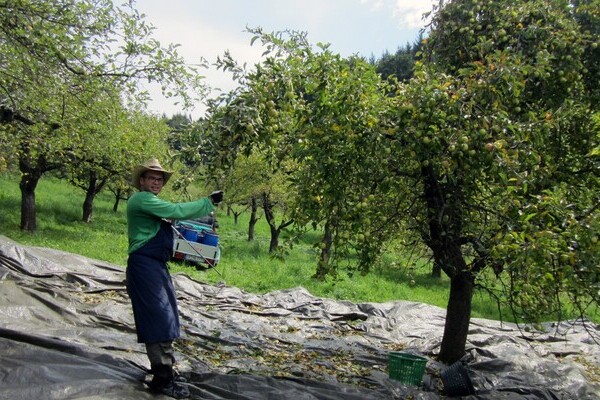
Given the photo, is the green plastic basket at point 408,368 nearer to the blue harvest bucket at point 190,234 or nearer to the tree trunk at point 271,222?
the blue harvest bucket at point 190,234

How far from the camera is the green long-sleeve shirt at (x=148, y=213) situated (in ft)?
14.1

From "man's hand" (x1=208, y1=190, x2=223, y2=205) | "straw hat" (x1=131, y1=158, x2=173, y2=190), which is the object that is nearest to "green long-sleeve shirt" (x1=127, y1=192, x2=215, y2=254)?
"man's hand" (x1=208, y1=190, x2=223, y2=205)

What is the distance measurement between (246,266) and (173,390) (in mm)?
12884

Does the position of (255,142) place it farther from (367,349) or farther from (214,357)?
(367,349)

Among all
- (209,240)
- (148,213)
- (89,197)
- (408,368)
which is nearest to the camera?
(148,213)

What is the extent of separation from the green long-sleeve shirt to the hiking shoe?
1173 mm

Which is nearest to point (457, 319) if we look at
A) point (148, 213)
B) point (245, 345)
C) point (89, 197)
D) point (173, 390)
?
point (245, 345)

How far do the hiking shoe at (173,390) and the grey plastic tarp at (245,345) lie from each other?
11cm

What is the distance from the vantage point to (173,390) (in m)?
4.55

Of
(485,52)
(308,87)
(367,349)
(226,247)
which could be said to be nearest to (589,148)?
(485,52)

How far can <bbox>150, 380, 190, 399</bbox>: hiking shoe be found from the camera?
450 cm

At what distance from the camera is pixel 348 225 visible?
19.0 ft

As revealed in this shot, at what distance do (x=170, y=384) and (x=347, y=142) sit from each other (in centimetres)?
272

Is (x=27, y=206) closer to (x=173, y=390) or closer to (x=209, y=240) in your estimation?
(x=209, y=240)
